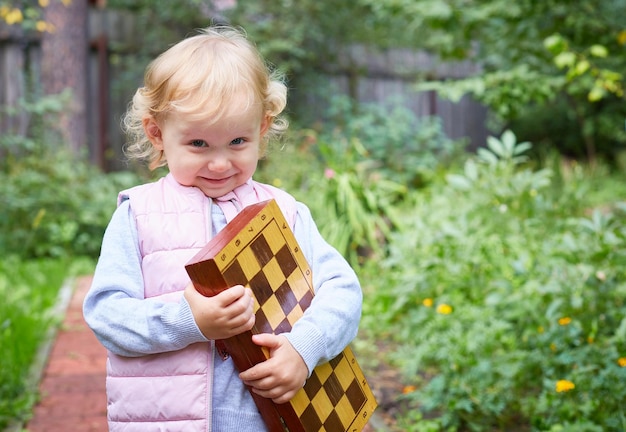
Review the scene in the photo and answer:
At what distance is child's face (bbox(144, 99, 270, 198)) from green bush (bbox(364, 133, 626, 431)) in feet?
5.27

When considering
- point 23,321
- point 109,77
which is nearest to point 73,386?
point 23,321

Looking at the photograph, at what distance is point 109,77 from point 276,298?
28.4ft

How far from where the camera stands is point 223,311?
58.9 inches

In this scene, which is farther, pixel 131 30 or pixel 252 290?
pixel 131 30

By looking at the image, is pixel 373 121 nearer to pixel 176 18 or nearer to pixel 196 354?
pixel 176 18

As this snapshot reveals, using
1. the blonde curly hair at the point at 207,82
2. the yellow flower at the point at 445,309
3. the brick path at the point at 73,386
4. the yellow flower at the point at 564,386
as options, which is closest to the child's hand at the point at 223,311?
the blonde curly hair at the point at 207,82

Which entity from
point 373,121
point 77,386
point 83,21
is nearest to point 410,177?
point 373,121

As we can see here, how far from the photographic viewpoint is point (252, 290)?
5.17ft

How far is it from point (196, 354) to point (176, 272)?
0.18 meters

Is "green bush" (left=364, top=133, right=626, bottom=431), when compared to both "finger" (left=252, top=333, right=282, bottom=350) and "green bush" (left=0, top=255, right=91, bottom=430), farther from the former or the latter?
"green bush" (left=0, top=255, right=91, bottom=430)

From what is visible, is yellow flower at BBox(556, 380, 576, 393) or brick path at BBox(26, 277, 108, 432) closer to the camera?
yellow flower at BBox(556, 380, 576, 393)

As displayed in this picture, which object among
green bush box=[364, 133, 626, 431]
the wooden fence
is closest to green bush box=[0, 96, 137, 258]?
the wooden fence

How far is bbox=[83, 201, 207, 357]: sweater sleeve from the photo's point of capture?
1.56 m

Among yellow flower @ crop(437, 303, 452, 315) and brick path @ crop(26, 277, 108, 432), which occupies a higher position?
yellow flower @ crop(437, 303, 452, 315)
